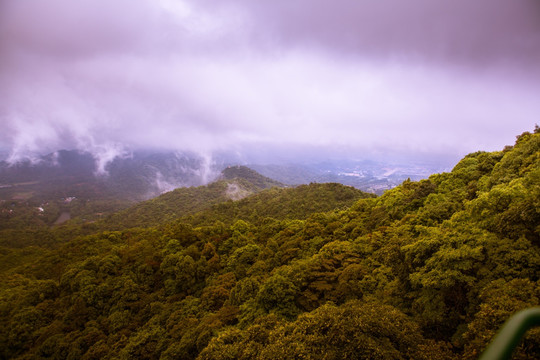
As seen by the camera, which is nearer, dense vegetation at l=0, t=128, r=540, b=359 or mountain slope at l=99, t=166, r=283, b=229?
dense vegetation at l=0, t=128, r=540, b=359

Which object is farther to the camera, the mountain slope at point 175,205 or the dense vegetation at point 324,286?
the mountain slope at point 175,205

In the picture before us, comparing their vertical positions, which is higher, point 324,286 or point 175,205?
point 324,286

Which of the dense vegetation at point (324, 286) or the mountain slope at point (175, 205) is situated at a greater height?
the dense vegetation at point (324, 286)

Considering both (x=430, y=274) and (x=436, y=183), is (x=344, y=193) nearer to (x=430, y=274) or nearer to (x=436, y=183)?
(x=436, y=183)

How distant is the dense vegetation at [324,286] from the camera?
920 cm

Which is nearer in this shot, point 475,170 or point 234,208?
point 475,170

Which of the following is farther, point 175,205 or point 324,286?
point 175,205

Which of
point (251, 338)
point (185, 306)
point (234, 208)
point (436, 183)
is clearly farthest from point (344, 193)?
point (251, 338)

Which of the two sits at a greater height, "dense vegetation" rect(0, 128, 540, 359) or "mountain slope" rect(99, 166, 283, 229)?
"dense vegetation" rect(0, 128, 540, 359)

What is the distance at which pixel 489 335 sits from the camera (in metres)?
7.11

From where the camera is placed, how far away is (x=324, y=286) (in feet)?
55.1

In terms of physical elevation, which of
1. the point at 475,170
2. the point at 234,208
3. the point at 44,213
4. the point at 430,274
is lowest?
the point at 44,213

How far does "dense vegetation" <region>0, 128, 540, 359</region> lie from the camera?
9.20 m

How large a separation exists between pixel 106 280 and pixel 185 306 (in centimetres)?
1112
